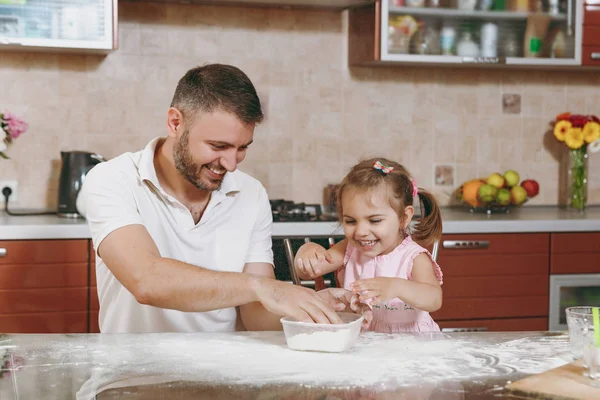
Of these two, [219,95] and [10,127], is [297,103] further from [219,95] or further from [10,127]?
[219,95]

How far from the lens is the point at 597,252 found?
3238mm

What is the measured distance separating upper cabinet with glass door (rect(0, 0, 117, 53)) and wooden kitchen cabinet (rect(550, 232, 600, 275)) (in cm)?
197

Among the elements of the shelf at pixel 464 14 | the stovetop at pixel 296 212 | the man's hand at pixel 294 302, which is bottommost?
the man's hand at pixel 294 302

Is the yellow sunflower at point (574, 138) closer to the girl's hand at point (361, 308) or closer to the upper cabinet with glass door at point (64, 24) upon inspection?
the upper cabinet with glass door at point (64, 24)

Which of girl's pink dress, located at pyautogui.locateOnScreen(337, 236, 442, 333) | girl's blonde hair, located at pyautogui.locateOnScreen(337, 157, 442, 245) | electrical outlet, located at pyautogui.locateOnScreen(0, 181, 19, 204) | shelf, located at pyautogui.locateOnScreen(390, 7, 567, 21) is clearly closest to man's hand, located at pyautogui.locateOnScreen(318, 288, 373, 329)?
girl's pink dress, located at pyautogui.locateOnScreen(337, 236, 442, 333)

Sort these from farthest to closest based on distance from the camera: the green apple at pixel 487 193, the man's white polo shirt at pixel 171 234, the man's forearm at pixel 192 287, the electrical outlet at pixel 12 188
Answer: the green apple at pixel 487 193 → the electrical outlet at pixel 12 188 → the man's white polo shirt at pixel 171 234 → the man's forearm at pixel 192 287

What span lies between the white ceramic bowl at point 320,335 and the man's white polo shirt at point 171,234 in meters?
0.62

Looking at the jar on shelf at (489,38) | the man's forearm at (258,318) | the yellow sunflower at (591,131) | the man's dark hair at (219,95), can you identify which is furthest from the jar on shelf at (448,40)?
the man's forearm at (258,318)

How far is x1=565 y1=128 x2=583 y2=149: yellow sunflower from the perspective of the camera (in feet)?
12.1

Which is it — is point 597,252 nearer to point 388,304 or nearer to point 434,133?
point 434,133

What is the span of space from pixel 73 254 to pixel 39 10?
98cm

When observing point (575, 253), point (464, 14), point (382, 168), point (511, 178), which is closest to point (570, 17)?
point (464, 14)

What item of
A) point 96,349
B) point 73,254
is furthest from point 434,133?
point 96,349

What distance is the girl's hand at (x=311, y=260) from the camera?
2.00 metres
